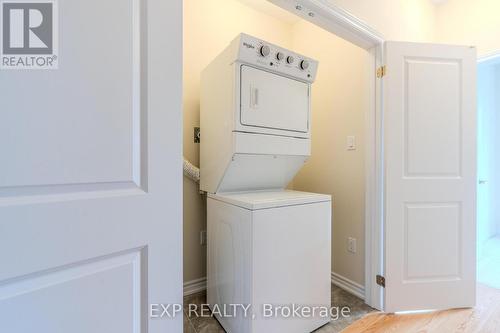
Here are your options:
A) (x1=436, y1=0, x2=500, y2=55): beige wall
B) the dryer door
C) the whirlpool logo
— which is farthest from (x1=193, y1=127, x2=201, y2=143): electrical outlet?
(x1=436, y1=0, x2=500, y2=55): beige wall

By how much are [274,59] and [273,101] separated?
0.25 meters

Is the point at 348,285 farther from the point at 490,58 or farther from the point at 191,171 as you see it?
the point at 490,58

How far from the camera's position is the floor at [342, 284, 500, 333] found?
163 centimetres

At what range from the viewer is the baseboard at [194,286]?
2.07 metres

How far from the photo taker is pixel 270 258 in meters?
1.41

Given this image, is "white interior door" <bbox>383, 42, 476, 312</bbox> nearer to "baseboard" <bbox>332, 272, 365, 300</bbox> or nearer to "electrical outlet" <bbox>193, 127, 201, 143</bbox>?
"baseboard" <bbox>332, 272, 365, 300</bbox>

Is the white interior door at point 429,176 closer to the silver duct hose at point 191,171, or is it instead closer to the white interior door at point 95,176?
the silver duct hose at point 191,171

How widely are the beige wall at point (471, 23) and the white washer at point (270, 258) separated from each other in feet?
7.03

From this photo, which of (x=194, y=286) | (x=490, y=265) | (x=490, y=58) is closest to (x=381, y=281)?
(x=194, y=286)

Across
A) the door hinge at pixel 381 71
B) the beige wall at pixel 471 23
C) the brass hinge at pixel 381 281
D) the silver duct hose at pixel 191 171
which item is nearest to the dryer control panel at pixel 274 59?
the door hinge at pixel 381 71

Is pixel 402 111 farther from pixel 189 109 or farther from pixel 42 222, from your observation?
pixel 42 222

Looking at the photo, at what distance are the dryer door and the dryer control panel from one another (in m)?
0.04

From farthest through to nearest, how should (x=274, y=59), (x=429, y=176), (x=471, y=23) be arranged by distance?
(x=471, y=23)
(x=429, y=176)
(x=274, y=59)

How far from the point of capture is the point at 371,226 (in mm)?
1912
